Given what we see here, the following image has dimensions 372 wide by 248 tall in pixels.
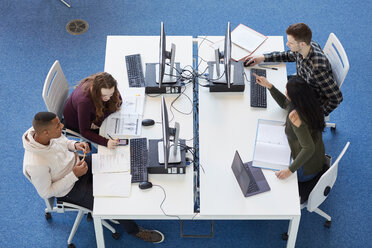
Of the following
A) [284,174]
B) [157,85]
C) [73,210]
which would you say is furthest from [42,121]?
[284,174]

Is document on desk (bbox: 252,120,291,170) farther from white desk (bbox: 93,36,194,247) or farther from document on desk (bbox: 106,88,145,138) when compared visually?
document on desk (bbox: 106,88,145,138)

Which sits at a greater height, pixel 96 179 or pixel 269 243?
pixel 96 179

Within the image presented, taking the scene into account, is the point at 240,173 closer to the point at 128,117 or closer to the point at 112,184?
the point at 112,184

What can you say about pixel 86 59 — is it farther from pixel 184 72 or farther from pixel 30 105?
pixel 184 72

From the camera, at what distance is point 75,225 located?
11.2 ft

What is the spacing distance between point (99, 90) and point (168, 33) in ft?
6.34

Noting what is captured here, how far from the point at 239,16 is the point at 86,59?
70.9 inches

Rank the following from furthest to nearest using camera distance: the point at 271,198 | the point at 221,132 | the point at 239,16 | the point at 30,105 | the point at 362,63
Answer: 1. the point at 239,16
2. the point at 362,63
3. the point at 30,105
4. the point at 221,132
5. the point at 271,198

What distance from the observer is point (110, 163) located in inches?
123

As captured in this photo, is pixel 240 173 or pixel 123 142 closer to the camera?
pixel 240 173

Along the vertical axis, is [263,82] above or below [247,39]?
below

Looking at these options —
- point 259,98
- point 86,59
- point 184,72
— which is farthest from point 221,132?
point 86,59

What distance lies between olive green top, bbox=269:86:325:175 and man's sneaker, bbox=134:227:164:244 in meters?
1.19

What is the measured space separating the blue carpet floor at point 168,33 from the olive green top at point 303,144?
0.66m
